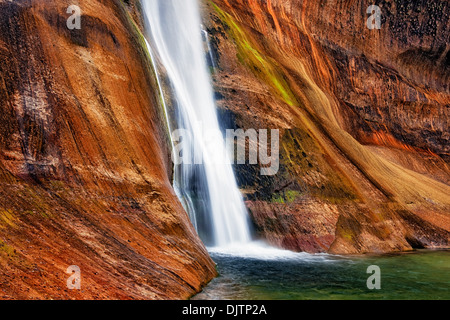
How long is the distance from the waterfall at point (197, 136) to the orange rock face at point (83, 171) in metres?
3.04

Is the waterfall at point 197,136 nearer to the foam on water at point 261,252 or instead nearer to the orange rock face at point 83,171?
the foam on water at point 261,252

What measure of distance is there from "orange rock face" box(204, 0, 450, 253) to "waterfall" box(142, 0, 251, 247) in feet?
2.28

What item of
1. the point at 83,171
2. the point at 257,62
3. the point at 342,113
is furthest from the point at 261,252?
the point at 342,113

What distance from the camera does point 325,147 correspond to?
1672cm

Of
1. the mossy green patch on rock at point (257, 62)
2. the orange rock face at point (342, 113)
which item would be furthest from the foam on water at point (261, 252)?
the mossy green patch on rock at point (257, 62)

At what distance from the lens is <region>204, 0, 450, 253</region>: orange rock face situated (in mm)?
14742

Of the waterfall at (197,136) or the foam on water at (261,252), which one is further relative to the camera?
the waterfall at (197,136)

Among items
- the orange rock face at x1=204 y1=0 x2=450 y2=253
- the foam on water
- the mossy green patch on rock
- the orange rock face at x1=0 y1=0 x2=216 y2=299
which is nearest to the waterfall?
the foam on water

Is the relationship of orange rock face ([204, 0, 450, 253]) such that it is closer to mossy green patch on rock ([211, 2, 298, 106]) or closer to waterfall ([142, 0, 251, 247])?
mossy green patch on rock ([211, 2, 298, 106])

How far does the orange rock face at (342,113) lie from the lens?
14.7m

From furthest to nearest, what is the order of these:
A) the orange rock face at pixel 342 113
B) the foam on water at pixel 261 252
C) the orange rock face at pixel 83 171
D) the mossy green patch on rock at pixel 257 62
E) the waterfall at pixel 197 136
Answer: the mossy green patch on rock at pixel 257 62 → the orange rock face at pixel 342 113 → the waterfall at pixel 197 136 → the foam on water at pixel 261 252 → the orange rock face at pixel 83 171

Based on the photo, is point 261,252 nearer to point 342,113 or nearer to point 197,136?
point 197,136
